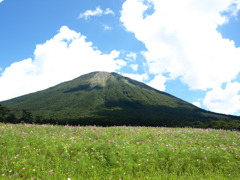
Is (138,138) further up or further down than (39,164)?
further up

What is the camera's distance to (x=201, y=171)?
10352 millimetres

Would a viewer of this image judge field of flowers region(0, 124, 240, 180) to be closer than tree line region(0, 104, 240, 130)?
Yes

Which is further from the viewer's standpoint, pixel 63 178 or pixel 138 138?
pixel 138 138

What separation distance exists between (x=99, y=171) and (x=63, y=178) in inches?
→ 80.6

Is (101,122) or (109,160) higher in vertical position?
(109,160)

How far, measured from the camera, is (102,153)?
12.0m

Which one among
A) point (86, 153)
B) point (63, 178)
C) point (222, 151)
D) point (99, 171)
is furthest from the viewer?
point (222, 151)

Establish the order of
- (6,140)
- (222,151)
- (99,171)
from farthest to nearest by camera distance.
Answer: (6,140)
(222,151)
(99,171)

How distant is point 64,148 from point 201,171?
898 centimetres

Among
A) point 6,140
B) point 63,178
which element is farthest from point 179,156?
point 6,140

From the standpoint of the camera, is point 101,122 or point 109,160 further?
point 101,122

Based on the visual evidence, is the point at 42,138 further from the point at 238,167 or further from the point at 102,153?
the point at 238,167

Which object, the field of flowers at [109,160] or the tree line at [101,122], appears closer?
the field of flowers at [109,160]

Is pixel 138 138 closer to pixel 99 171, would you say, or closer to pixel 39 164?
pixel 99 171
